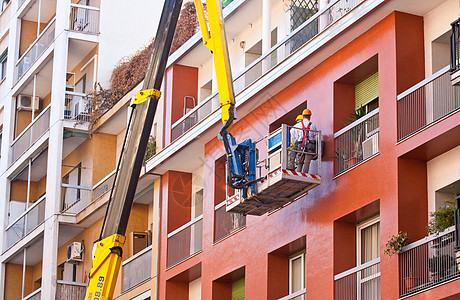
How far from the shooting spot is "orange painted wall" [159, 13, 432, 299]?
2750 cm

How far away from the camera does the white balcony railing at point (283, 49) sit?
30.8 m

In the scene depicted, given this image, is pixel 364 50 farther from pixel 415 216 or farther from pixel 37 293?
pixel 37 293

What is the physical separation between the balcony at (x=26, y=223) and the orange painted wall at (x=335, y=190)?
43.8 feet

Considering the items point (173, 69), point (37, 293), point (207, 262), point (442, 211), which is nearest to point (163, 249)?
point (207, 262)

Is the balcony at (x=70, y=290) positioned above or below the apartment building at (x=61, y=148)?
below

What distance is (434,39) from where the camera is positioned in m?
28.3

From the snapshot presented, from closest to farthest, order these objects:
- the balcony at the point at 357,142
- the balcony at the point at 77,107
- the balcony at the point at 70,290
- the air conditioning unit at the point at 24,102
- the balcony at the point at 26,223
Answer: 1. the balcony at the point at 357,142
2. the balcony at the point at 70,290
3. the balcony at the point at 77,107
4. the balcony at the point at 26,223
5. the air conditioning unit at the point at 24,102

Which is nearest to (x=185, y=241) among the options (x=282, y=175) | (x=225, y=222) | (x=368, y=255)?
(x=225, y=222)

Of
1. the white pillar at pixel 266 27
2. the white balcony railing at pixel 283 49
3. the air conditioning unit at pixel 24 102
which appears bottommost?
the white balcony railing at pixel 283 49

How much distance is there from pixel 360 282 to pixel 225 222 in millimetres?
7834

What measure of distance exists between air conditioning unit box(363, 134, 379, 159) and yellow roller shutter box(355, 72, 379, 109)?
1420mm

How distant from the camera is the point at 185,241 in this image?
37.3 metres

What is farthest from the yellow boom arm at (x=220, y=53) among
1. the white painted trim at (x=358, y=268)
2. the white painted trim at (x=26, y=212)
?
the white painted trim at (x=26, y=212)

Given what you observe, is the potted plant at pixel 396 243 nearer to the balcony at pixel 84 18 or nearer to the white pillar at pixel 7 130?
the balcony at pixel 84 18
